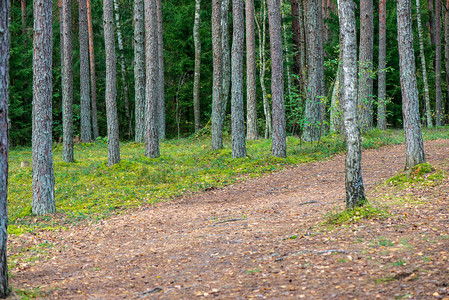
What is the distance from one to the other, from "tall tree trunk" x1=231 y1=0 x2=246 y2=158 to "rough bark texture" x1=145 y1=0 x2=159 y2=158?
301cm

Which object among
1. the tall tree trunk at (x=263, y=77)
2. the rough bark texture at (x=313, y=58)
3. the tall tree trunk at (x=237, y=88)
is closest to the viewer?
the tall tree trunk at (x=237, y=88)

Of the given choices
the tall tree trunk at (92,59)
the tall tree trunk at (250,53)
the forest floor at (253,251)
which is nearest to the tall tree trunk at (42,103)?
the forest floor at (253,251)

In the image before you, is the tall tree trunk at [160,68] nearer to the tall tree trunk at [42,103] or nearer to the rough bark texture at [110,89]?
the rough bark texture at [110,89]

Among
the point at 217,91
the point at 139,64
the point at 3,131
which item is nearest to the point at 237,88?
the point at 217,91

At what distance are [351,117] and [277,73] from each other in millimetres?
8285

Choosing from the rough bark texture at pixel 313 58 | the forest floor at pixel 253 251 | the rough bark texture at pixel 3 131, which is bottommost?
the forest floor at pixel 253 251

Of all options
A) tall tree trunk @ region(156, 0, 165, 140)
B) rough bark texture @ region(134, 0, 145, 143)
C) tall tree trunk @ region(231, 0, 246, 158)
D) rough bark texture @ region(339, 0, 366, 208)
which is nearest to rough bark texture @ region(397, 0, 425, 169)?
rough bark texture @ region(339, 0, 366, 208)

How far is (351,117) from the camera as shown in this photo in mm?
6988

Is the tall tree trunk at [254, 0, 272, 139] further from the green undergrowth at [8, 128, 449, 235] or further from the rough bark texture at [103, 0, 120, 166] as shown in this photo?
the rough bark texture at [103, 0, 120, 166]

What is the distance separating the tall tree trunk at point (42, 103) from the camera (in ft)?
31.7

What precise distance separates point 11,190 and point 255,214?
26.4 feet

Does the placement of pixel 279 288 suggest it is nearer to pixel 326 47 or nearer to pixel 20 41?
pixel 326 47

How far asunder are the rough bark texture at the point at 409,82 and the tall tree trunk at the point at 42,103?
796 centimetres

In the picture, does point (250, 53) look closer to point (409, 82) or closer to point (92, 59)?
point (409, 82)
